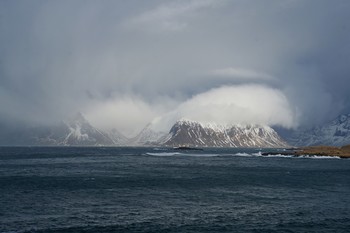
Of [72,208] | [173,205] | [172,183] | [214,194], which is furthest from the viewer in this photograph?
[172,183]

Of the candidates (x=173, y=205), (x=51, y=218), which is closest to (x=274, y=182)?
(x=173, y=205)

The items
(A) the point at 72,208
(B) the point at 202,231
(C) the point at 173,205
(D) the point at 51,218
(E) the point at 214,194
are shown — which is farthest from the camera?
(E) the point at 214,194

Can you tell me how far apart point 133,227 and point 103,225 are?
3.75 metres

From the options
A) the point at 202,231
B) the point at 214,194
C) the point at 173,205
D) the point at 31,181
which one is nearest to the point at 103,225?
the point at 202,231

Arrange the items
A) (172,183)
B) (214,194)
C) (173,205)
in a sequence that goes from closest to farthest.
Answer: (173,205) → (214,194) → (172,183)

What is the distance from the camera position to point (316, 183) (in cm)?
9919

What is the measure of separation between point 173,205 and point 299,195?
28.2 metres

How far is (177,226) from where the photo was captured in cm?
4941

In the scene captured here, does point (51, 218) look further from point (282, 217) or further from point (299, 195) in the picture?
point (299, 195)

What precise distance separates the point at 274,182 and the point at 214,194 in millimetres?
28686

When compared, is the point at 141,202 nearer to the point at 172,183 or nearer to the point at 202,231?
the point at 202,231

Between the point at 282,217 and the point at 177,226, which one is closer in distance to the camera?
the point at 177,226

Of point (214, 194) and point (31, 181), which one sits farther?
point (31, 181)

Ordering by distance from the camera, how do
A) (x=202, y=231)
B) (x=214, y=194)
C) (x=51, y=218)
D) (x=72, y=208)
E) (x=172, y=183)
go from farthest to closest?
1. (x=172, y=183)
2. (x=214, y=194)
3. (x=72, y=208)
4. (x=51, y=218)
5. (x=202, y=231)
